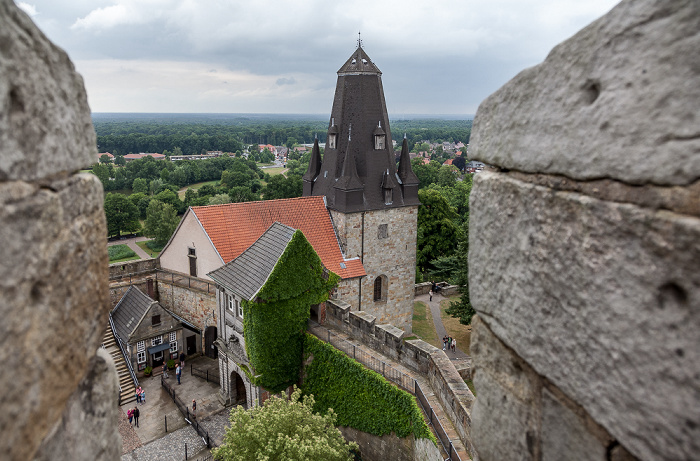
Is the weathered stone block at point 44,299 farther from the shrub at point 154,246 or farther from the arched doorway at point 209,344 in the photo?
the shrub at point 154,246

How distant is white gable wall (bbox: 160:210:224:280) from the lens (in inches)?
770

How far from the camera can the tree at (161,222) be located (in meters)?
50.0

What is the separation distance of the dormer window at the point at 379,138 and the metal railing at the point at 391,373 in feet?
28.1

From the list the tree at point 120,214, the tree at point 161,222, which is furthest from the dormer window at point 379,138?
the tree at point 120,214

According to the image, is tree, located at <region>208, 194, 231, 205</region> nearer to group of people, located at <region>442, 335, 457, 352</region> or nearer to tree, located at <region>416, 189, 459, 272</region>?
tree, located at <region>416, 189, 459, 272</region>

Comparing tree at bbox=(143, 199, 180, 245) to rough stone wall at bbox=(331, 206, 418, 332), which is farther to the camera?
tree at bbox=(143, 199, 180, 245)

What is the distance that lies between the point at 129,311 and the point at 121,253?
3153cm

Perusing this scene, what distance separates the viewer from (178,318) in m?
22.5

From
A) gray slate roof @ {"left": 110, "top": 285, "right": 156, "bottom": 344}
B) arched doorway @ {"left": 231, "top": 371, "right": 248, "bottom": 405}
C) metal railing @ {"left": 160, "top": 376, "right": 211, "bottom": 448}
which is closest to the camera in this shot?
metal railing @ {"left": 160, "top": 376, "right": 211, "bottom": 448}

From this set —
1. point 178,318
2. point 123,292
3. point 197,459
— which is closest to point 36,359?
point 197,459

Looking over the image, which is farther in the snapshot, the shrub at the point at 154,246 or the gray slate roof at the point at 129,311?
the shrub at the point at 154,246

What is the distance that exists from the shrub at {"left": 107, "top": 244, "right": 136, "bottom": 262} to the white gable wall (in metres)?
29.3

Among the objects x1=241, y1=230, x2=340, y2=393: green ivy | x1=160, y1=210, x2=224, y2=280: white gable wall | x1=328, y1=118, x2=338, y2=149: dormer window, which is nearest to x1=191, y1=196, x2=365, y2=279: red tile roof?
x1=160, y1=210, x2=224, y2=280: white gable wall

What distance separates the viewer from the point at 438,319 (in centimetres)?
2645
